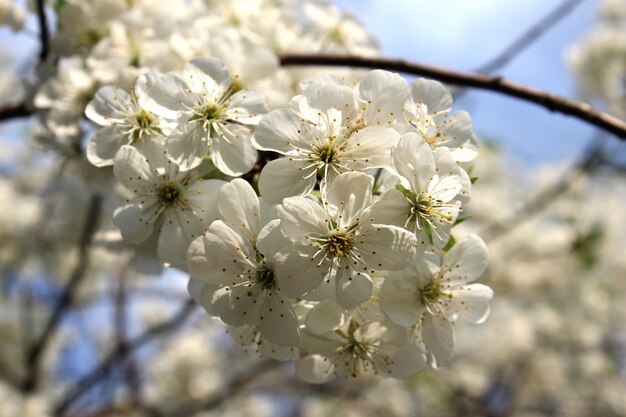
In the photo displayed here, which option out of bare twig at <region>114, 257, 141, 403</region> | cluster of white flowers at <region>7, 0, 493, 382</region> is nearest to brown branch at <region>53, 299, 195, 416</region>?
bare twig at <region>114, 257, 141, 403</region>

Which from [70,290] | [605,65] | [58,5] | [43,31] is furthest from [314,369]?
[605,65]

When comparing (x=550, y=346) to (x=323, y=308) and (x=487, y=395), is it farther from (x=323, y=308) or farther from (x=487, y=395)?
(x=323, y=308)

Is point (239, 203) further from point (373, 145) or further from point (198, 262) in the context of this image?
point (373, 145)

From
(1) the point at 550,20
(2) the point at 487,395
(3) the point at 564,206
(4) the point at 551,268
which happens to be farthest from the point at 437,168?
(2) the point at 487,395

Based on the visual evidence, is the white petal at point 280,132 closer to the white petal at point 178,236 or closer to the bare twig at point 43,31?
the white petal at point 178,236

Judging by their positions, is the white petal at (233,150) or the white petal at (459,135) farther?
the white petal at (459,135)

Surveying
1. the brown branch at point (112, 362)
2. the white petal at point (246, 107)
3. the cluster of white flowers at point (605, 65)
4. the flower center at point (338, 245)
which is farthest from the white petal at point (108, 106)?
the cluster of white flowers at point (605, 65)
